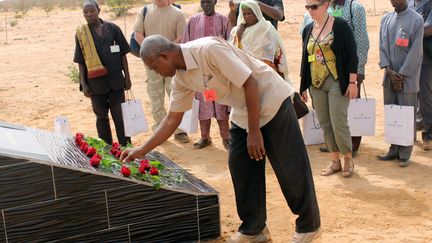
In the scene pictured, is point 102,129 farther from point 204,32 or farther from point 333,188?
point 333,188

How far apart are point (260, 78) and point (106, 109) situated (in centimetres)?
314

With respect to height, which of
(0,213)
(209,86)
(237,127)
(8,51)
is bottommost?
(8,51)

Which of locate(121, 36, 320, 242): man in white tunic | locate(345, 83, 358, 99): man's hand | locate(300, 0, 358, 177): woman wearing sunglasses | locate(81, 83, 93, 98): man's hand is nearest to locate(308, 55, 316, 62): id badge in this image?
locate(300, 0, 358, 177): woman wearing sunglasses

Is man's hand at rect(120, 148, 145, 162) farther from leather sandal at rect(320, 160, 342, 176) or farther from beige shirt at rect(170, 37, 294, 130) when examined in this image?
leather sandal at rect(320, 160, 342, 176)

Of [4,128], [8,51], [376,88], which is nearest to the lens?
[4,128]

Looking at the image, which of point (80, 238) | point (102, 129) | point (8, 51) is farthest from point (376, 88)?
point (8, 51)

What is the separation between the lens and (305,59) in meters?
5.19

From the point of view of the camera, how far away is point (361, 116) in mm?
5738

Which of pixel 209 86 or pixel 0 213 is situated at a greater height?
pixel 209 86

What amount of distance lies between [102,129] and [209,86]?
10.6 feet

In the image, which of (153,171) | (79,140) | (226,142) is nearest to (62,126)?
(79,140)

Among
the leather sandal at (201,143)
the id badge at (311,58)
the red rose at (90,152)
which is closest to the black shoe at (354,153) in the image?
the id badge at (311,58)

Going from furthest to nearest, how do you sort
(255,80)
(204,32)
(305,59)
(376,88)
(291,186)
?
A: (376,88) < (204,32) < (305,59) < (291,186) < (255,80)

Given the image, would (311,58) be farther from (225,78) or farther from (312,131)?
(225,78)
